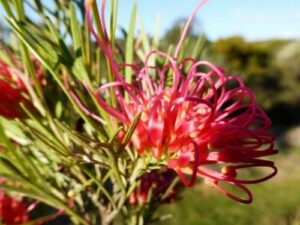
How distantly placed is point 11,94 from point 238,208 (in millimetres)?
2587

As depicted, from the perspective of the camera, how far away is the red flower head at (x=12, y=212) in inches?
15.1

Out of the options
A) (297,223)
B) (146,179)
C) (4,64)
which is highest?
(4,64)

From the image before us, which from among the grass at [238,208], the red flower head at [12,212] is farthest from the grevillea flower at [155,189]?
the grass at [238,208]

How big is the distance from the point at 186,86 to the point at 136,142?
0.16 feet

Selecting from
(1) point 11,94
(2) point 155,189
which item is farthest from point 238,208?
(1) point 11,94

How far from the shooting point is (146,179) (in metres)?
0.39

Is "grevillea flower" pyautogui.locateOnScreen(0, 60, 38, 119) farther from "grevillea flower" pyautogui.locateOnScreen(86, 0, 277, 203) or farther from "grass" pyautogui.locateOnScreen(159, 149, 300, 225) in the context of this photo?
"grass" pyautogui.locateOnScreen(159, 149, 300, 225)

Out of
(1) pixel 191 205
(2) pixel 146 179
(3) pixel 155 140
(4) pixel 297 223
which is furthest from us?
(1) pixel 191 205

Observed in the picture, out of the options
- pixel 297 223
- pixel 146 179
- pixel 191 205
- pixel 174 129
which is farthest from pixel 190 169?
pixel 191 205

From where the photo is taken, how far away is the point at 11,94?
1.07 feet

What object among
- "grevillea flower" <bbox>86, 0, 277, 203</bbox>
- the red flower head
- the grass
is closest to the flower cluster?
the red flower head

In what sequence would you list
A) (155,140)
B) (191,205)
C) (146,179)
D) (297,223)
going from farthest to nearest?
1. (191,205)
2. (297,223)
3. (146,179)
4. (155,140)

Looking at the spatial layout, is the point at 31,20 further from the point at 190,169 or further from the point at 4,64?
the point at 190,169

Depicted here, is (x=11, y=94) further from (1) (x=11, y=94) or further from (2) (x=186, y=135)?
(2) (x=186, y=135)
